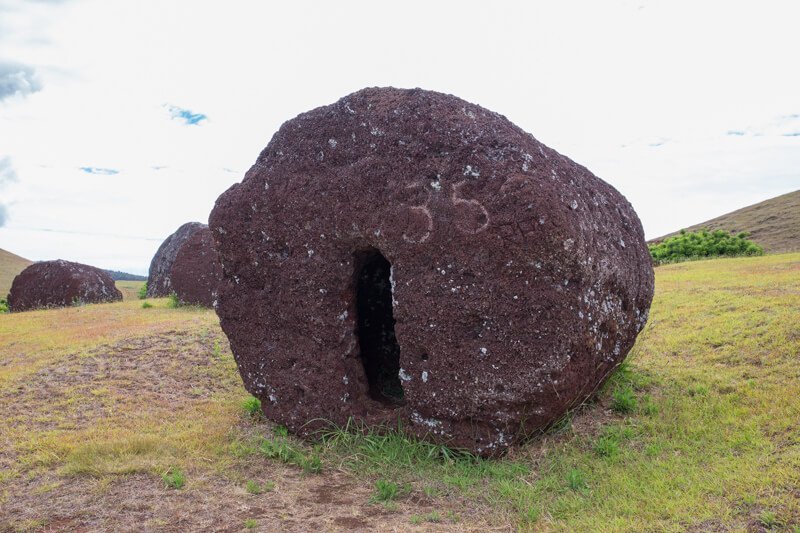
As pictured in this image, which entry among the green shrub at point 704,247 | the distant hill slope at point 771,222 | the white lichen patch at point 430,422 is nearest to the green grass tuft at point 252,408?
the white lichen patch at point 430,422

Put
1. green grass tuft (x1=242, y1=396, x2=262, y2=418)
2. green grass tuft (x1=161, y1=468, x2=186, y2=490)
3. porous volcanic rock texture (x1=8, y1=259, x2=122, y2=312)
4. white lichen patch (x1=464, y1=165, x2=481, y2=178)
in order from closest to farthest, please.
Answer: green grass tuft (x1=161, y1=468, x2=186, y2=490) → white lichen patch (x1=464, y1=165, x2=481, y2=178) → green grass tuft (x1=242, y1=396, x2=262, y2=418) → porous volcanic rock texture (x1=8, y1=259, x2=122, y2=312)

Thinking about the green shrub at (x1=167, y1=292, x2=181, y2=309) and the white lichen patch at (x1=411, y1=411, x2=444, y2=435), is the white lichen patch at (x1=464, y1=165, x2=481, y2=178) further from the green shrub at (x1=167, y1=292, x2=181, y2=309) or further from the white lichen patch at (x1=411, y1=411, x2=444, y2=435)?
the green shrub at (x1=167, y1=292, x2=181, y2=309)

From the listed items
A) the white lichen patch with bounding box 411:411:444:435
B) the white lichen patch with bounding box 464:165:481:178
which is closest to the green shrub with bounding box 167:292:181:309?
the white lichen patch with bounding box 411:411:444:435

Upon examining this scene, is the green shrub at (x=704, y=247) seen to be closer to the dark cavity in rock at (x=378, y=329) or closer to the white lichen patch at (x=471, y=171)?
the dark cavity in rock at (x=378, y=329)

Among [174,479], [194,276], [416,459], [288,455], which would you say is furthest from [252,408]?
[194,276]

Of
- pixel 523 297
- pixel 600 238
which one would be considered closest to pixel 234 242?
pixel 523 297

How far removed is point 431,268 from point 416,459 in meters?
1.79

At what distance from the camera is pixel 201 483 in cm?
580

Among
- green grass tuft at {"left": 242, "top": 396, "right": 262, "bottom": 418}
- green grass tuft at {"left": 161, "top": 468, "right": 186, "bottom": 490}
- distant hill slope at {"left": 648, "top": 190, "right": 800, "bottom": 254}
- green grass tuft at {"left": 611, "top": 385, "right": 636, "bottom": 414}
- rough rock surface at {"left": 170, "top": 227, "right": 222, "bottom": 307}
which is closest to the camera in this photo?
green grass tuft at {"left": 161, "top": 468, "right": 186, "bottom": 490}

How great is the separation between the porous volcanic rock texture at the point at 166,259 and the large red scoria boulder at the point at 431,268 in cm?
1431

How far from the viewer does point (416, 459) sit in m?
6.12

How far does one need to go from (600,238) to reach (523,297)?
48.7 inches

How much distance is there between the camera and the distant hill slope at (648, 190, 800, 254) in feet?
93.4

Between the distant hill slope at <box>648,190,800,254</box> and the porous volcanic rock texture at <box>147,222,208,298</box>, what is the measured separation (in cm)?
2124
